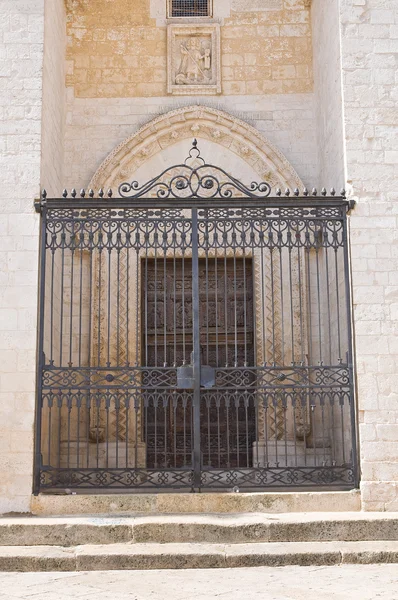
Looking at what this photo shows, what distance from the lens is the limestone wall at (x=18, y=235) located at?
7113 millimetres

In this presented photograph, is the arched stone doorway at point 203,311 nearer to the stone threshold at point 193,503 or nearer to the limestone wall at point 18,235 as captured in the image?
the limestone wall at point 18,235

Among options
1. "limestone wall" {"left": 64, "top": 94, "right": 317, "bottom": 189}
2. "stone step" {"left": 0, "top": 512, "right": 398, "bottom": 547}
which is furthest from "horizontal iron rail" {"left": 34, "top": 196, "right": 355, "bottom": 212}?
"stone step" {"left": 0, "top": 512, "right": 398, "bottom": 547}

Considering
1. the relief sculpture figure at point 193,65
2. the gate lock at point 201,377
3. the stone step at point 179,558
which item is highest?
the relief sculpture figure at point 193,65

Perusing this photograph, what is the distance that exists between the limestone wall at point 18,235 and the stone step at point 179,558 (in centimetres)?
111

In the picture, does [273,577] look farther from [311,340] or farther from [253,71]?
[253,71]

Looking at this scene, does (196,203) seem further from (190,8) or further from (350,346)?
(190,8)

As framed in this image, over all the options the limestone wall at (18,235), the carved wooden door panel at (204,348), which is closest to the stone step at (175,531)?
the limestone wall at (18,235)

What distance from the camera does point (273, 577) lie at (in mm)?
5566

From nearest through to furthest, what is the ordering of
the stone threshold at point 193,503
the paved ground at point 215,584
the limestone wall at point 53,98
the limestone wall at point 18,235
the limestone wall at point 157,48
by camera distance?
the paved ground at point 215,584, the stone threshold at point 193,503, the limestone wall at point 18,235, the limestone wall at point 53,98, the limestone wall at point 157,48

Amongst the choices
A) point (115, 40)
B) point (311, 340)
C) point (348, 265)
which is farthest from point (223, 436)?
point (115, 40)

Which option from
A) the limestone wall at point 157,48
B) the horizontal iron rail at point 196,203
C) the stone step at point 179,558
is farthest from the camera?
the limestone wall at point 157,48

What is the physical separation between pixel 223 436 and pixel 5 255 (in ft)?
10.7

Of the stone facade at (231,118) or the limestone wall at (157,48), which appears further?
the limestone wall at (157,48)

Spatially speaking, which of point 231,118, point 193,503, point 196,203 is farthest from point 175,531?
point 231,118
